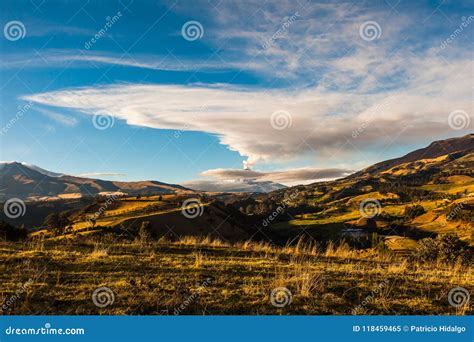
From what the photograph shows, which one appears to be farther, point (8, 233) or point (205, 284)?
point (8, 233)

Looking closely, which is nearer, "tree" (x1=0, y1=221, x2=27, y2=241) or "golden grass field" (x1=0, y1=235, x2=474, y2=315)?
"golden grass field" (x1=0, y1=235, x2=474, y2=315)

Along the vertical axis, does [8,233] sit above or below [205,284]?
above

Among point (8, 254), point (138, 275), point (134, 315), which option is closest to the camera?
point (134, 315)

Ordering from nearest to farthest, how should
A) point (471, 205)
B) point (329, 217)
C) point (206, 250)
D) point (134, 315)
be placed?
point (134, 315) → point (206, 250) → point (471, 205) → point (329, 217)

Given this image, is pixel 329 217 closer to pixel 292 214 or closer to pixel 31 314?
pixel 292 214

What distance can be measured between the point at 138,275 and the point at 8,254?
18.0ft

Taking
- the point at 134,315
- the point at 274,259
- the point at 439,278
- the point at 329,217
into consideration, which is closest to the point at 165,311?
the point at 134,315

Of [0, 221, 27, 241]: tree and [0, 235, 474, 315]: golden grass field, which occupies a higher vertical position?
[0, 221, 27, 241]: tree

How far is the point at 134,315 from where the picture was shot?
22.4 ft

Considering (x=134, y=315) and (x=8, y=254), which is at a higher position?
(x=8, y=254)

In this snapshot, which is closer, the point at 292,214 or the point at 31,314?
the point at 31,314

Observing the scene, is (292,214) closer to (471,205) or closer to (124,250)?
(471,205)

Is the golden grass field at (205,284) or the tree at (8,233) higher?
the tree at (8,233)

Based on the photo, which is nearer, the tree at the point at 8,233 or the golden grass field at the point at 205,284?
the golden grass field at the point at 205,284
